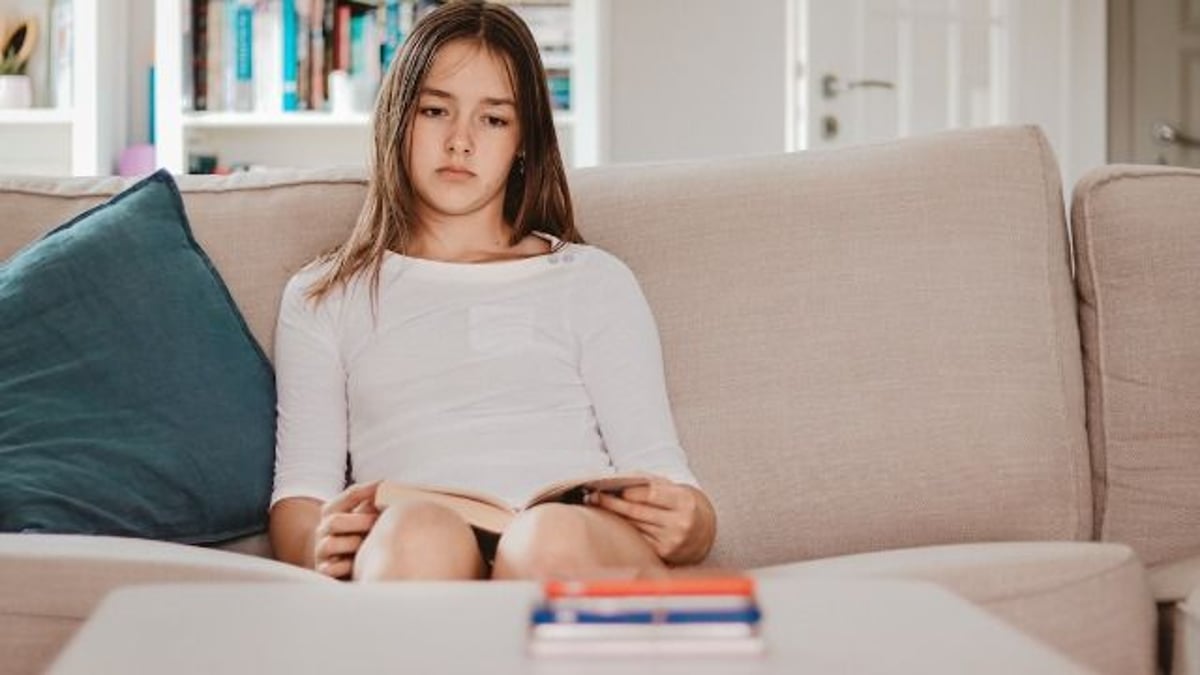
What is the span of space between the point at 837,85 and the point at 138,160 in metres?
1.71

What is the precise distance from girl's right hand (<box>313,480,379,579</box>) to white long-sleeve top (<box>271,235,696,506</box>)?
19 centimetres

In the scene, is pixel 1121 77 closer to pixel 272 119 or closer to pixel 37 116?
pixel 272 119

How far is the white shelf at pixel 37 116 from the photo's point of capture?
347 centimetres

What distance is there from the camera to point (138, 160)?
3523 mm

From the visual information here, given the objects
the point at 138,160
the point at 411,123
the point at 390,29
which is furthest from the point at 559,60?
the point at 411,123

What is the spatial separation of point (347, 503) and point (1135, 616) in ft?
2.38

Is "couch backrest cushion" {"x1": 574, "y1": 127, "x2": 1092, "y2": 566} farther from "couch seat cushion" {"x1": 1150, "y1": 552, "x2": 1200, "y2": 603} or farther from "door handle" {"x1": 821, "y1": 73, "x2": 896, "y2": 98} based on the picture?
"door handle" {"x1": 821, "y1": 73, "x2": 896, "y2": 98}

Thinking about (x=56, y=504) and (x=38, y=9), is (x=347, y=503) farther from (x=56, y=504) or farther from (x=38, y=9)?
(x=38, y=9)

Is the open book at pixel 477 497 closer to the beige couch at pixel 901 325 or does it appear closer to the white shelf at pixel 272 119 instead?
the beige couch at pixel 901 325

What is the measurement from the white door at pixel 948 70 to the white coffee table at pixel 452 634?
3003 mm

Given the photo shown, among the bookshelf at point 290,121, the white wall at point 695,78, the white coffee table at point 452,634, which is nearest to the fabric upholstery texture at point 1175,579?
the white coffee table at point 452,634

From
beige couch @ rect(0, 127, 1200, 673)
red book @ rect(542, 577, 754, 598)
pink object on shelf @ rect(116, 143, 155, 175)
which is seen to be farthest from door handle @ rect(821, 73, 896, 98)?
red book @ rect(542, 577, 754, 598)

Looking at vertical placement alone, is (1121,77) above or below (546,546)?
above

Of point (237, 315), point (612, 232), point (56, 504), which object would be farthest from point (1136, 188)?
point (56, 504)
